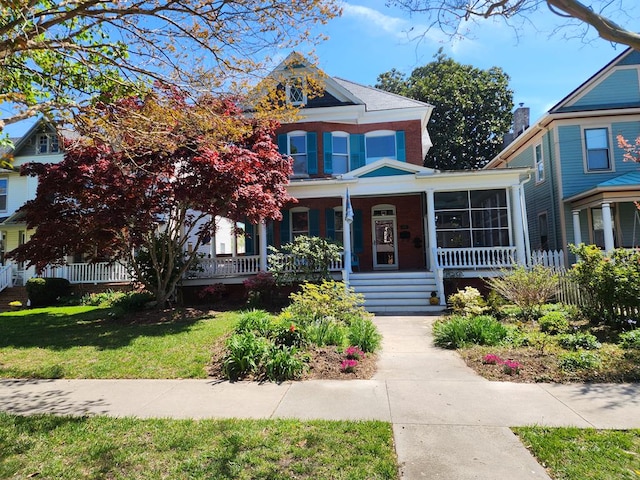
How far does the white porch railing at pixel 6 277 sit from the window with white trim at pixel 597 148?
26670 millimetres

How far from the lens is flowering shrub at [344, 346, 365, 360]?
20.8ft

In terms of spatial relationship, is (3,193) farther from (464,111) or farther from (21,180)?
(464,111)

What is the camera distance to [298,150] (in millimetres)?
16891

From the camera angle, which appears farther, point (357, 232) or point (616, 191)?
point (357, 232)

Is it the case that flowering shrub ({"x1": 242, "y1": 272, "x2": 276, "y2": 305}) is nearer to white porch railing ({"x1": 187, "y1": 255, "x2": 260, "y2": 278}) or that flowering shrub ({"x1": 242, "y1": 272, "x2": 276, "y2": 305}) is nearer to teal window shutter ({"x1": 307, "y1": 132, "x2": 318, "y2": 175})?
white porch railing ({"x1": 187, "y1": 255, "x2": 260, "y2": 278})

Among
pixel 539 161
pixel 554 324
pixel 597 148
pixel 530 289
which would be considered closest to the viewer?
pixel 554 324

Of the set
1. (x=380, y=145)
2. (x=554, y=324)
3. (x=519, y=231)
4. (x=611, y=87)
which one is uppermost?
(x=611, y=87)

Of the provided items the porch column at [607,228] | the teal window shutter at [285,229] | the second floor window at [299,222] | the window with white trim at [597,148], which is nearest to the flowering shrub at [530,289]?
the porch column at [607,228]

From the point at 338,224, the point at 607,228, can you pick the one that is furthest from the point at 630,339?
the point at 338,224

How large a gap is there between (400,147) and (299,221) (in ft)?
18.5

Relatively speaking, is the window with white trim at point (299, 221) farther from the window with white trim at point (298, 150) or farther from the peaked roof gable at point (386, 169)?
the peaked roof gable at point (386, 169)

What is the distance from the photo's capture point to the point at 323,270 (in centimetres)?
1286

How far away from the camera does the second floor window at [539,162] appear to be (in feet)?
56.2

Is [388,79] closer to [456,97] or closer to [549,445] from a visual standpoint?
[456,97]
